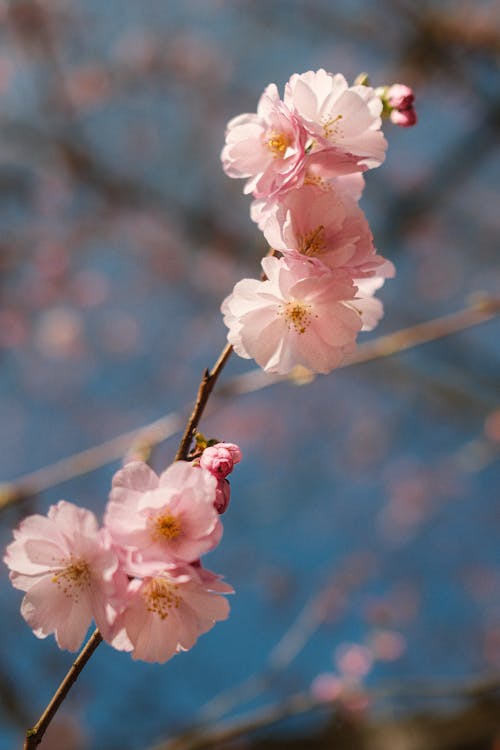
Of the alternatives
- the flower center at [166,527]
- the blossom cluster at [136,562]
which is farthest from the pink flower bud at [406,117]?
the flower center at [166,527]

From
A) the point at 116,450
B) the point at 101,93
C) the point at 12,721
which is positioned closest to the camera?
the point at 116,450

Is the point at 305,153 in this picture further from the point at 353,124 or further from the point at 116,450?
the point at 116,450

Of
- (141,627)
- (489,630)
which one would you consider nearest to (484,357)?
(489,630)

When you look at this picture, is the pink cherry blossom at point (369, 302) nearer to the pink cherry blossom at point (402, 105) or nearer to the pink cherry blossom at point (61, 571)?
the pink cherry blossom at point (402, 105)

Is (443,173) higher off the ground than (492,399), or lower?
higher

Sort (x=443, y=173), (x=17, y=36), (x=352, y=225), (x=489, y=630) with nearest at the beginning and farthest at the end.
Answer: (x=352, y=225) → (x=17, y=36) → (x=443, y=173) → (x=489, y=630)

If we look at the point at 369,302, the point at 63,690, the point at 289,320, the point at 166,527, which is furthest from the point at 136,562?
the point at 369,302

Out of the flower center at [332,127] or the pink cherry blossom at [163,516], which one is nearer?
the pink cherry blossom at [163,516]

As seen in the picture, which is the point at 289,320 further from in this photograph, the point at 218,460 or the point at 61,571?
the point at 61,571
